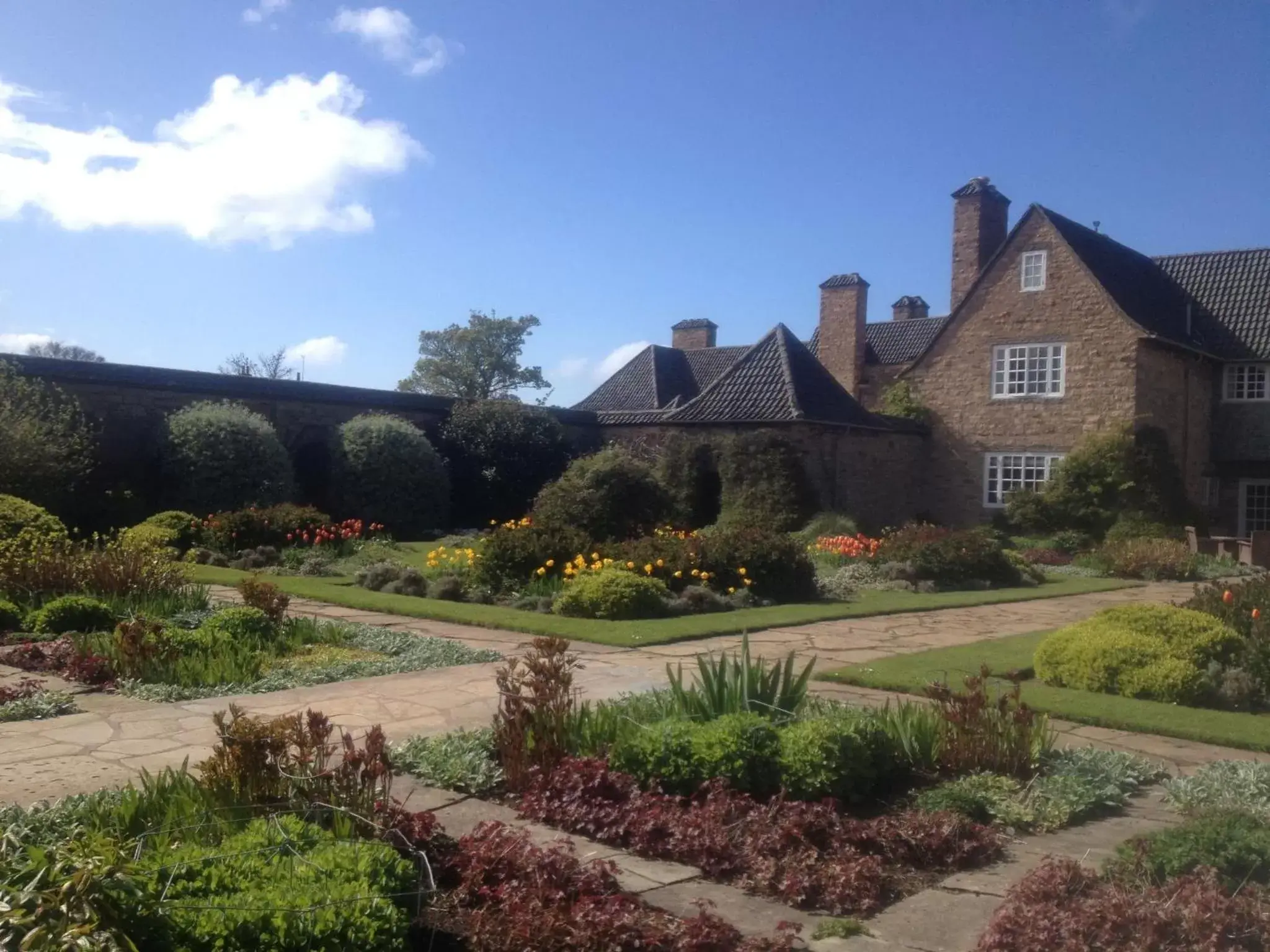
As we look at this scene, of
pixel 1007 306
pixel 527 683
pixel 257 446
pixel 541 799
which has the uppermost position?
pixel 1007 306

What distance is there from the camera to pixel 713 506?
26.4 meters

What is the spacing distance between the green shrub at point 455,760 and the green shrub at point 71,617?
5.07 m

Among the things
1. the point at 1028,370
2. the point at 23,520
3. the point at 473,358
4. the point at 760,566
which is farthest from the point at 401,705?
the point at 473,358

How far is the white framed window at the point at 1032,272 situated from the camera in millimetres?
28209

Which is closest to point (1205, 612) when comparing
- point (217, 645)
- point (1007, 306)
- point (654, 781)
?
point (654, 781)

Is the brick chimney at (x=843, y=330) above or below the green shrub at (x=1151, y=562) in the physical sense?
above

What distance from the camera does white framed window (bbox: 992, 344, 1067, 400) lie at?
27.9 meters

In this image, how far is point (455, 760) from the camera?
590 centimetres

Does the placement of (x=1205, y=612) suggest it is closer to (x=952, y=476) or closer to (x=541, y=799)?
(x=541, y=799)

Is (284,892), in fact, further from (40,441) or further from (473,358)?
(473,358)

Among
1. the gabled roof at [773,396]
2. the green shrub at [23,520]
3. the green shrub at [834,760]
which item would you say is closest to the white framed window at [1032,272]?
the gabled roof at [773,396]

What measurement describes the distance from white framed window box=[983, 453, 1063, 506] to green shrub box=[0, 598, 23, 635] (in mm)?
23010

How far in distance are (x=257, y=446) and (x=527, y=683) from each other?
1634 centimetres

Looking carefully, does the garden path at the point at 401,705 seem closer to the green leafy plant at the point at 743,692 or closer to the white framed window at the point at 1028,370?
the green leafy plant at the point at 743,692
